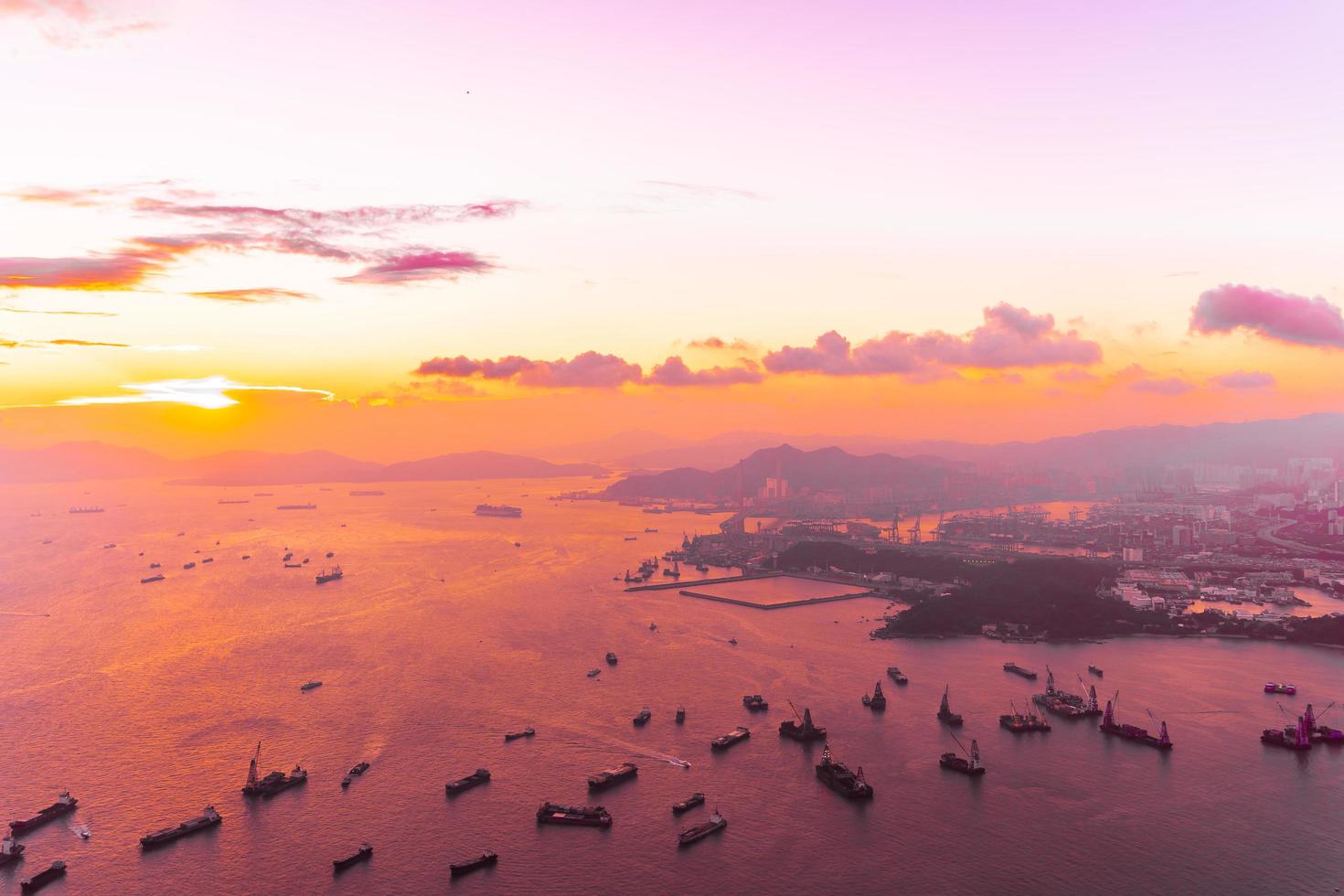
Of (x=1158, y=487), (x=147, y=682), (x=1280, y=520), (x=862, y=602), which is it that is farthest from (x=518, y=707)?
(x=1158, y=487)

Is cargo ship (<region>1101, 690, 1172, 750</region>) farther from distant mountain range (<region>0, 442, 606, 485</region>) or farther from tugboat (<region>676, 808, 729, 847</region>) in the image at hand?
distant mountain range (<region>0, 442, 606, 485</region>)

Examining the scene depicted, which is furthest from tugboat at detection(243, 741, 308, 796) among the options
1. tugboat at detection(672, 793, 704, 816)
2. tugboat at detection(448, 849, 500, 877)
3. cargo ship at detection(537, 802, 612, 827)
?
tugboat at detection(672, 793, 704, 816)

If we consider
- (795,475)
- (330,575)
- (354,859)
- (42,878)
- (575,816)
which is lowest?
(42,878)

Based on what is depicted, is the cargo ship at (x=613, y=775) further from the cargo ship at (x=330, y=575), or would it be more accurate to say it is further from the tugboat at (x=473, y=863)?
the cargo ship at (x=330, y=575)

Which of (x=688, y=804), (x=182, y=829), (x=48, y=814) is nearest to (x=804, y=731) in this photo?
(x=688, y=804)

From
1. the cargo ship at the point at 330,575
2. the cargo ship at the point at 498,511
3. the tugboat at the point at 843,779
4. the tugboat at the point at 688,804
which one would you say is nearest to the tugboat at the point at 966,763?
the tugboat at the point at 843,779

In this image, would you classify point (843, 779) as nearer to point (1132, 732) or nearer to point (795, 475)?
Answer: point (1132, 732)
